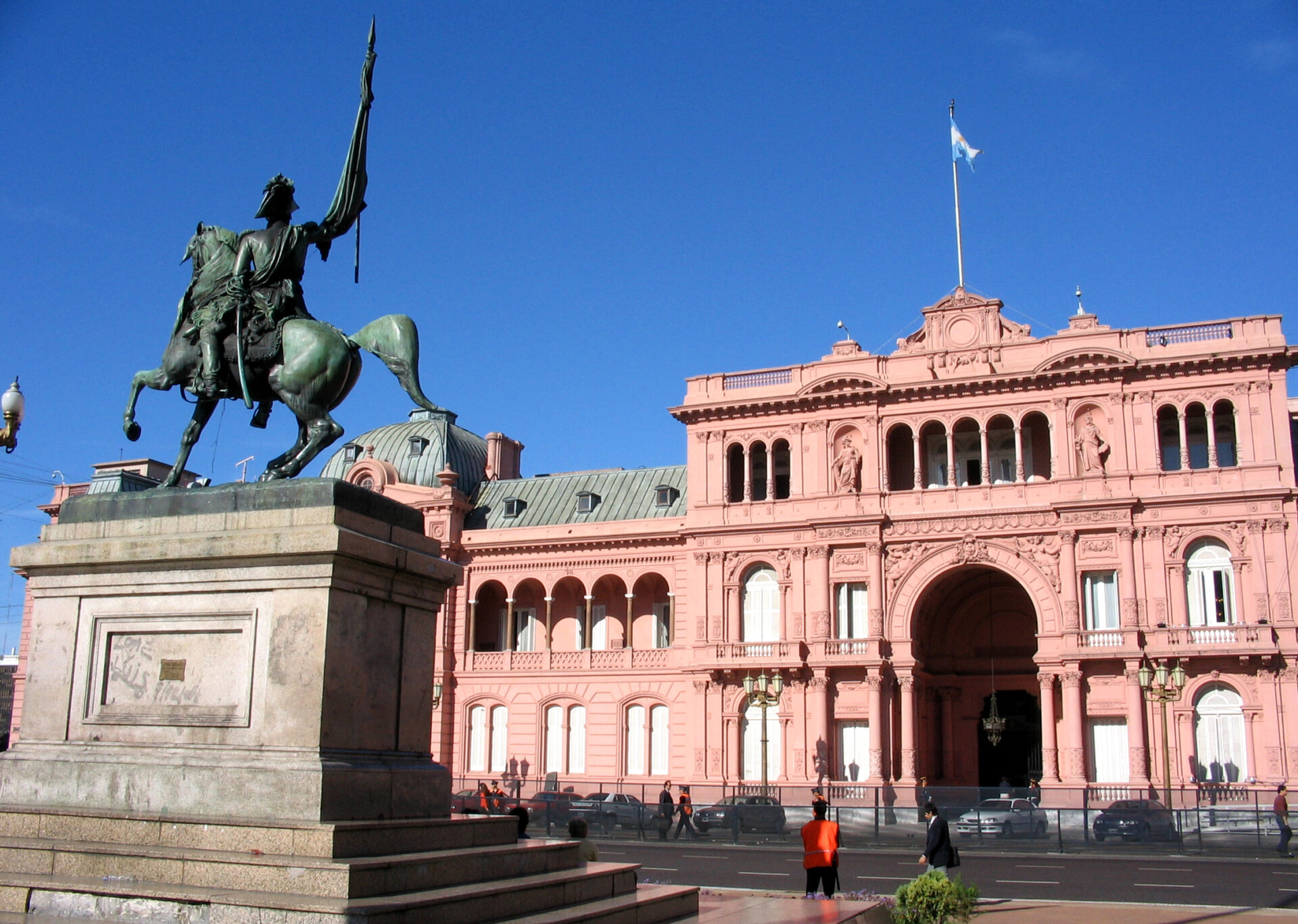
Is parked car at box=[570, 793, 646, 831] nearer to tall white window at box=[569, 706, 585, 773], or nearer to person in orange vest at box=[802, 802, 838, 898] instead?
tall white window at box=[569, 706, 585, 773]

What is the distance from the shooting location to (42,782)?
10.1 m

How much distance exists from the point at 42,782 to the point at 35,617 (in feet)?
4.89

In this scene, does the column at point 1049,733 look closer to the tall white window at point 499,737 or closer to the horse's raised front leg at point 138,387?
the tall white window at point 499,737

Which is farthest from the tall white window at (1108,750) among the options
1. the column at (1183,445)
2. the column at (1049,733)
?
the column at (1183,445)

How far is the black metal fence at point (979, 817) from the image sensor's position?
3050 cm

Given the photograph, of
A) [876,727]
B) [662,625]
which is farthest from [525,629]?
[876,727]

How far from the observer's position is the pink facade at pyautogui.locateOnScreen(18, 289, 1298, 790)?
40.5m

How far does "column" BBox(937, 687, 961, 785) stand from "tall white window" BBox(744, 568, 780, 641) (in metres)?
7.27

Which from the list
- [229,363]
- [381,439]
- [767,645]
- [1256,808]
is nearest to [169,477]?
[229,363]

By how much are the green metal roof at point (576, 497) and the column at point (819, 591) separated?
27.0 ft

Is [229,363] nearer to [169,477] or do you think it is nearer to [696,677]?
[169,477]

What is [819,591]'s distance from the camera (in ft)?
148

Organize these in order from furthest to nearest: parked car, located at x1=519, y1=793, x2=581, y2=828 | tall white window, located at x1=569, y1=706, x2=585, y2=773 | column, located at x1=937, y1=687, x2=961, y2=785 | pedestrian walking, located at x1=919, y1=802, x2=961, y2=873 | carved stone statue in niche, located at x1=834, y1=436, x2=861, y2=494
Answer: tall white window, located at x1=569, y1=706, x2=585, y2=773
column, located at x1=937, y1=687, x2=961, y2=785
carved stone statue in niche, located at x1=834, y1=436, x2=861, y2=494
parked car, located at x1=519, y1=793, x2=581, y2=828
pedestrian walking, located at x1=919, y1=802, x2=961, y2=873

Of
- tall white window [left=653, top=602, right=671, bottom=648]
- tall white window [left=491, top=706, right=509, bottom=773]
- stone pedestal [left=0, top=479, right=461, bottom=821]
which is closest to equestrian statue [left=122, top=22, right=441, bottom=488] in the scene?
stone pedestal [left=0, top=479, right=461, bottom=821]
